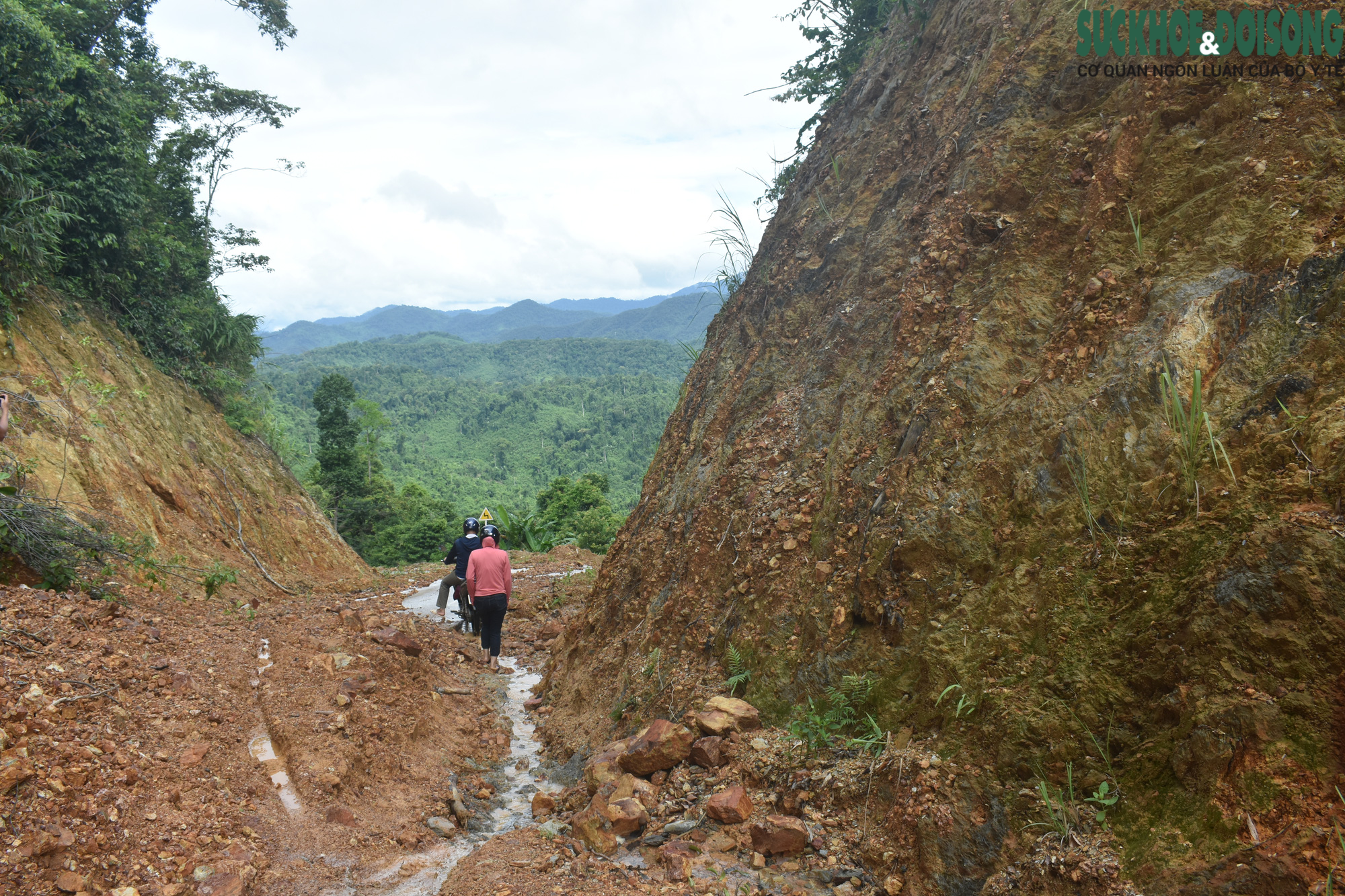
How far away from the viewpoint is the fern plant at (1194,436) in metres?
2.78

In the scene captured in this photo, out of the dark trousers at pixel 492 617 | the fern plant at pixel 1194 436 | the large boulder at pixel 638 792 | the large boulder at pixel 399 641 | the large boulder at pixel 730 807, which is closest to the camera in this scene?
the fern plant at pixel 1194 436

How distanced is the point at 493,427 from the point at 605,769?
270 feet

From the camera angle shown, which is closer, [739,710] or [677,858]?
[677,858]

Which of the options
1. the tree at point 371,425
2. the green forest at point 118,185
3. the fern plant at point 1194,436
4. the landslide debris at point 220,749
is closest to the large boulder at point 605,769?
the landslide debris at point 220,749

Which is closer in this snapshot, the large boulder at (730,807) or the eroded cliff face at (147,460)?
the large boulder at (730,807)

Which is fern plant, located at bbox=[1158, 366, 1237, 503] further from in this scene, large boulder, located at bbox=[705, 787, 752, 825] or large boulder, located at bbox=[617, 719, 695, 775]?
large boulder, located at bbox=[617, 719, 695, 775]

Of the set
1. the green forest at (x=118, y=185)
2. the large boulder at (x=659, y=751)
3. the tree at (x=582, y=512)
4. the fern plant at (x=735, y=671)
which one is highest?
the green forest at (x=118, y=185)

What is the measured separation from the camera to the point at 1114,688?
274 centimetres

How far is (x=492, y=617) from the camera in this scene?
26.4 ft

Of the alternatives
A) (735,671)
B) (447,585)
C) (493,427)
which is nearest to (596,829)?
(735,671)

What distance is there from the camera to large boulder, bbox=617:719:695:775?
4.11 m

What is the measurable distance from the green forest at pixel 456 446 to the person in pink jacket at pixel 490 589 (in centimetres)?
1393

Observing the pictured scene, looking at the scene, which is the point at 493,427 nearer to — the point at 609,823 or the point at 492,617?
the point at 492,617

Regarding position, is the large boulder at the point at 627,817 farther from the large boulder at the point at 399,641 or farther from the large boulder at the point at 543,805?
the large boulder at the point at 399,641
